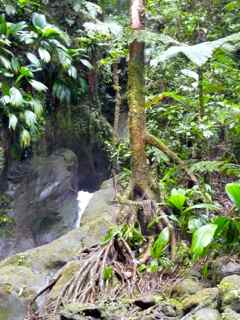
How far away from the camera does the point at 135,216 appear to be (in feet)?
13.8

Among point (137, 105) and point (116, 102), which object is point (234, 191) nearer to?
point (137, 105)

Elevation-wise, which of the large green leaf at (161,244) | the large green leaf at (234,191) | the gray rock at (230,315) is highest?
the large green leaf at (234,191)

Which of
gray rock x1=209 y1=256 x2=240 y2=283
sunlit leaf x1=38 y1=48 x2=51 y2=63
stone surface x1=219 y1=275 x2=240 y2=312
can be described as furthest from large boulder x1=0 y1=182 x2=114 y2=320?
sunlit leaf x1=38 y1=48 x2=51 y2=63

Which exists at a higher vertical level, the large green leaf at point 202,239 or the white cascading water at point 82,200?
Result: the large green leaf at point 202,239

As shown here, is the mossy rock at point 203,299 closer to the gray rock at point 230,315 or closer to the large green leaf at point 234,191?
the gray rock at point 230,315

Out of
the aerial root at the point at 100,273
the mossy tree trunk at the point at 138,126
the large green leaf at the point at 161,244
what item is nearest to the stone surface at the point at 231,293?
the large green leaf at the point at 161,244

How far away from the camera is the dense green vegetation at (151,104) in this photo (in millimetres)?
3785

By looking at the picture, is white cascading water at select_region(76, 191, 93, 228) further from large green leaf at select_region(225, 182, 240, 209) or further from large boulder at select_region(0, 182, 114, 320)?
large green leaf at select_region(225, 182, 240, 209)

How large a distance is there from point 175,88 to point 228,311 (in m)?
4.73

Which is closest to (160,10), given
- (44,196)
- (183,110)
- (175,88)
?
(175,88)

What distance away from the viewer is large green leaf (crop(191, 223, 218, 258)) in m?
2.89

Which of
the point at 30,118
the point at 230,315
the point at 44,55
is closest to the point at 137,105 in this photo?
the point at 30,118

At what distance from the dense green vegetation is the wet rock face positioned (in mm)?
418

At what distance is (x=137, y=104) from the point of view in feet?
15.2
